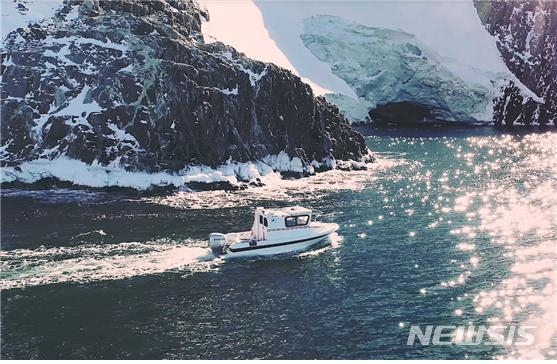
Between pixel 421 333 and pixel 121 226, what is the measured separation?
38.0 metres

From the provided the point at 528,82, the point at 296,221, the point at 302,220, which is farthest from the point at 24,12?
the point at 528,82

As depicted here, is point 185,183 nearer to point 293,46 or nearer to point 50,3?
point 50,3

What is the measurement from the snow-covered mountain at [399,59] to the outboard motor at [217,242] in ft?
353

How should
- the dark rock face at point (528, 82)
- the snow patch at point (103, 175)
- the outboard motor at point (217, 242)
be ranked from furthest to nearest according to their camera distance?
the dark rock face at point (528, 82) < the snow patch at point (103, 175) < the outboard motor at point (217, 242)

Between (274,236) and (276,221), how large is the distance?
1777mm

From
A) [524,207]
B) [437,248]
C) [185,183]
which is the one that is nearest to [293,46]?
[185,183]

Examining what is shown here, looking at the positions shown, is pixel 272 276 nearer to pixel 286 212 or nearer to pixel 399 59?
pixel 286 212

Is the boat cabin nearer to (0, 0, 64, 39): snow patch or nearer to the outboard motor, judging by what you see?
the outboard motor

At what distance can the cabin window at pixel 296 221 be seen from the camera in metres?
60.1

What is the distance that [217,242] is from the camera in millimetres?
55875

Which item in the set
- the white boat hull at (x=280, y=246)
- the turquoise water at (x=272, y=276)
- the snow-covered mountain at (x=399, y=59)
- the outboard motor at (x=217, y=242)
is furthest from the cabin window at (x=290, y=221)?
the snow-covered mountain at (x=399, y=59)

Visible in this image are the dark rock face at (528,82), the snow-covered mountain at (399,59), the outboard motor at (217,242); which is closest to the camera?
the outboard motor at (217,242)

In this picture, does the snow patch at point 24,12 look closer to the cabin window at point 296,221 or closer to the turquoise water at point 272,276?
the turquoise water at point 272,276

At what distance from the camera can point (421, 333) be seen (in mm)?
40000
